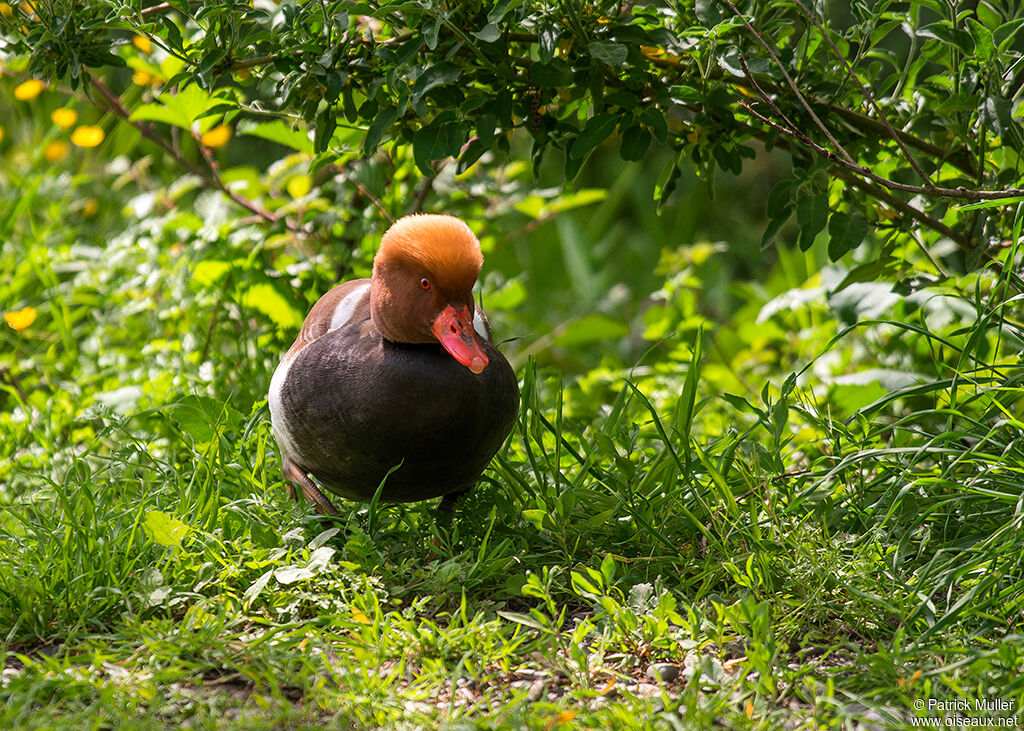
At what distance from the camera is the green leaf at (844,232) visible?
3.01 meters

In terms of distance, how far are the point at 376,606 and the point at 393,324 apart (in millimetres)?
762

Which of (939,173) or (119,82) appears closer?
(939,173)

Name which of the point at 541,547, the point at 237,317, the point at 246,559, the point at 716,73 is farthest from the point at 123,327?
the point at 716,73

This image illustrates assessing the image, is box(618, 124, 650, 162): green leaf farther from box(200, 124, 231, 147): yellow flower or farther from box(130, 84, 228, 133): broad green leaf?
box(200, 124, 231, 147): yellow flower

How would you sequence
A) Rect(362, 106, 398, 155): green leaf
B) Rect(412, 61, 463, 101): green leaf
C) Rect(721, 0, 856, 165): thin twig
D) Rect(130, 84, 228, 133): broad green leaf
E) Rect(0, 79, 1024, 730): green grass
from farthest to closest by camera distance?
Rect(130, 84, 228, 133): broad green leaf
Rect(362, 106, 398, 155): green leaf
Rect(412, 61, 463, 101): green leaf
Rect(721, 0, 856, 165): thin twig
Rect(0, 79, 1024, 730): green grass

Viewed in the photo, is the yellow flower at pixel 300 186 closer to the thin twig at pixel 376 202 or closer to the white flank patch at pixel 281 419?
the thin twig at pixel 376 202

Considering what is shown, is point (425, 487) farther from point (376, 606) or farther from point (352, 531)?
point (376, 606)

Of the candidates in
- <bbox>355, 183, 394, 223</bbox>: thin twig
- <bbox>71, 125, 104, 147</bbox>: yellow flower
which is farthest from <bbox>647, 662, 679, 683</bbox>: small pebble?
<bbox>71, 125, 104, 147</bbox>: yellow flower

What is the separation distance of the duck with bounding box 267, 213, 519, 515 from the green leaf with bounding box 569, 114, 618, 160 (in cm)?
41

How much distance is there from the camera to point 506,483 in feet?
10.4

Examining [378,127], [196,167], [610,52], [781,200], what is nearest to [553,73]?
[610,52]

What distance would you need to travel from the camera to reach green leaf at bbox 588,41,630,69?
259 centimetres

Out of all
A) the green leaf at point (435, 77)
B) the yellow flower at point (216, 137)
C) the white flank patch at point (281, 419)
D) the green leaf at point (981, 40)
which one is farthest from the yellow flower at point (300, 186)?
the green leaf at point (981, 40)

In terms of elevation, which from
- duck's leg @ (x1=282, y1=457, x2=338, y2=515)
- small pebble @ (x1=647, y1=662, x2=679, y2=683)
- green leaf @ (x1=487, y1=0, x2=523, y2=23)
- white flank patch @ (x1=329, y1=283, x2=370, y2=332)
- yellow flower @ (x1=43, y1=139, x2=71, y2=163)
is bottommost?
small pebble @ (x1=647, y1=662, x2=679, y2=683)
